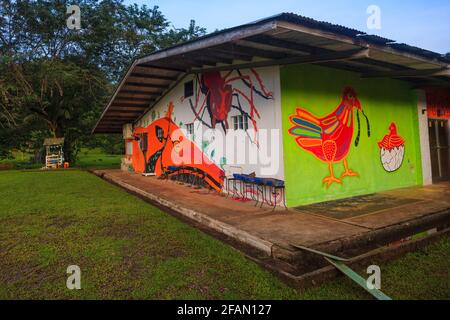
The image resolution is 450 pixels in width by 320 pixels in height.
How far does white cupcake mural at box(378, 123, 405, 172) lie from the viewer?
8352mm

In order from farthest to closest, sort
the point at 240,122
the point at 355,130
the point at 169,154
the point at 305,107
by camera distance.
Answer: the point at 169,154 < the point at 240,122 < the point at 355,130 < the point at 305,107

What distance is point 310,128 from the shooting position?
6840 millimetres

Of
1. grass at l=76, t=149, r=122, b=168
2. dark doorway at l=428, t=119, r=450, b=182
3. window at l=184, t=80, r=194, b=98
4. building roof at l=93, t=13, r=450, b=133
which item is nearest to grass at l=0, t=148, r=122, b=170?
grass at l=76, t=149, r=122, b=168

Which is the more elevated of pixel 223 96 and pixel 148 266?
pixel 223 96

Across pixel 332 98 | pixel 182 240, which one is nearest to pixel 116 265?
pixel 182 240

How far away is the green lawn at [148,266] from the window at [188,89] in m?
5.37

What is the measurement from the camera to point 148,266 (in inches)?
146

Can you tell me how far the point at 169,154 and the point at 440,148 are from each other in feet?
32.6

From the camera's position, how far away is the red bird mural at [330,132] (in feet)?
22.1

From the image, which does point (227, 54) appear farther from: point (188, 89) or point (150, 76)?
point (150, 76)

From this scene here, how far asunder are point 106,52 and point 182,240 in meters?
22.5

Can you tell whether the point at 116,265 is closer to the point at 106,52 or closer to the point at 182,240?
the point at 182,240

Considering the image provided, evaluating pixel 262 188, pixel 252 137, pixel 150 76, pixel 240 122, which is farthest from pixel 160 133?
pixel 262 188
